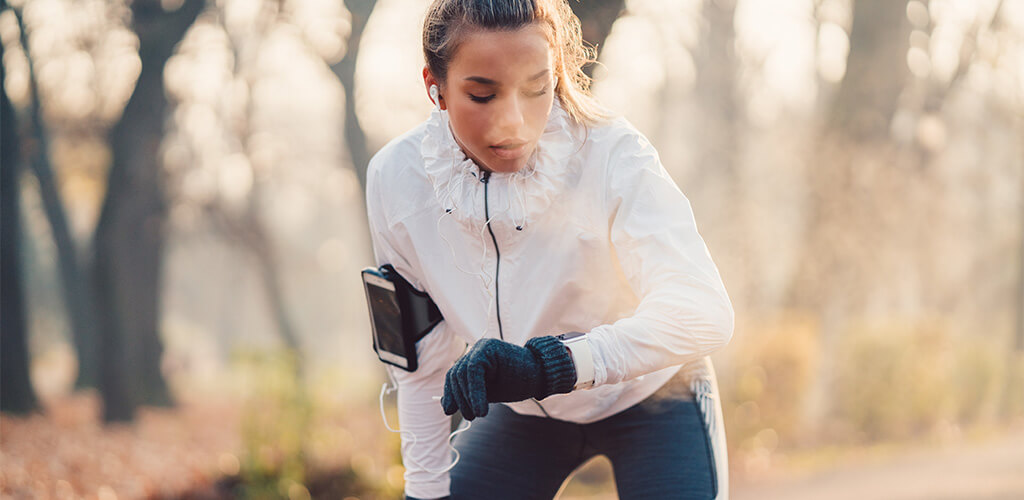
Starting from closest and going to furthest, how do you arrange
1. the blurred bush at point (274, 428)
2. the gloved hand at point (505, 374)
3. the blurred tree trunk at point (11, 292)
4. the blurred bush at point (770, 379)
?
the gloved hand at point (505, 374), the blurred bush at point (274, 428), the blurred bush at point (770, 379), the blurred tree trunk at point (11, 292)

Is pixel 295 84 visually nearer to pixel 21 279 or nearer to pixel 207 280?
pixel 21 279

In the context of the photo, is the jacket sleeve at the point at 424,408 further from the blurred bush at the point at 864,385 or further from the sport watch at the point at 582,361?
the blurred bush at the point at 864,385

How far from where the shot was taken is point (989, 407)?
9.82 m

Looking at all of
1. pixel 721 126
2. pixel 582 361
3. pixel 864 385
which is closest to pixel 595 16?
pixel 582 361

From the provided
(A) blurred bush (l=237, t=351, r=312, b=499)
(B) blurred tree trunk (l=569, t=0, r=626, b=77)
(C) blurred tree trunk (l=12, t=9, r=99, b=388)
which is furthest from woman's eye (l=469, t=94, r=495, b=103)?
(C) blurred tree trunk (l=12, t=9, r=99, b=388)

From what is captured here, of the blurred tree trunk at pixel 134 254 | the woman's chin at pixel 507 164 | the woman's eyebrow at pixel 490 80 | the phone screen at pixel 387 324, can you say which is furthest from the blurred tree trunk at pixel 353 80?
the woman's eyebrow at pixel 490 80

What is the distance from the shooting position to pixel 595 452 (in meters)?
1.93

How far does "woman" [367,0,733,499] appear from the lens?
1400mm

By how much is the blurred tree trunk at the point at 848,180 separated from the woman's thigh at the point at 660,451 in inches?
306

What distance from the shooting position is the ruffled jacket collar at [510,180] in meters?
1.65

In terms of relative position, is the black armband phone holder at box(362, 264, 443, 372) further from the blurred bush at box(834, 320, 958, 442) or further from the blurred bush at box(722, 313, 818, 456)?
the blurred bush at box(834, 320, 958, 442)

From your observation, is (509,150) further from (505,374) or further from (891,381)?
(891,381)

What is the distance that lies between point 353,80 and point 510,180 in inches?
282

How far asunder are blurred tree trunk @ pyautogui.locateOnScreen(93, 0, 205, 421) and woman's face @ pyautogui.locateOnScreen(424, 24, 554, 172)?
7.73m
